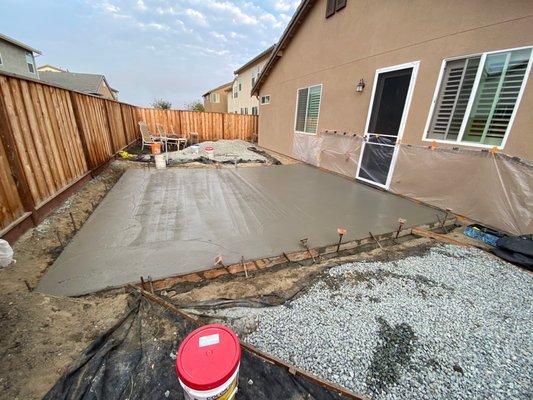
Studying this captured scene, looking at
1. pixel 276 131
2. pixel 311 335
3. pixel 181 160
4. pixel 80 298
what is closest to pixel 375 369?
pixel 311 335

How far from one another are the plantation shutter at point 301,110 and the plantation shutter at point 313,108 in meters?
0.25

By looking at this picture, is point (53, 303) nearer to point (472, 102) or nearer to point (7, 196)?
point (7, 196)

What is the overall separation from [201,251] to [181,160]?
5167mm

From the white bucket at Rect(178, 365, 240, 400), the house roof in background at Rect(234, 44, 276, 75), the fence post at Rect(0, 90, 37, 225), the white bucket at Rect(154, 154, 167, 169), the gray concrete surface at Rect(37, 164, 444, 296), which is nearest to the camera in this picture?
the white bucket at Rect(178, 365, 240, 400)

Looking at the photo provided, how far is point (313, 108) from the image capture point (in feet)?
22.6

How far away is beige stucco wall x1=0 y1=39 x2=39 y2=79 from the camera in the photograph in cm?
1096

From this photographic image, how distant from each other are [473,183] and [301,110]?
5331 mm

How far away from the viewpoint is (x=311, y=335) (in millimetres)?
1541

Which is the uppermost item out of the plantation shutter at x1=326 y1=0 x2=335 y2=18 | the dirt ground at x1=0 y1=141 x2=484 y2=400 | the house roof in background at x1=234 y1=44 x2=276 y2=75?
the house roof in background at x1=234 y1=44 x2=276 y2=75

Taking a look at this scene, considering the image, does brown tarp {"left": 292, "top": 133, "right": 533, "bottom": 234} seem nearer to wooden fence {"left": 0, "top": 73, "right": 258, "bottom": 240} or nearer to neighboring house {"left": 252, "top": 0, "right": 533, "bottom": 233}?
neighboring house {"left": 252, "top": 0, "right": 533, "bottom": 233}

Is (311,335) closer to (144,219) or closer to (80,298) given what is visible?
(80,298)

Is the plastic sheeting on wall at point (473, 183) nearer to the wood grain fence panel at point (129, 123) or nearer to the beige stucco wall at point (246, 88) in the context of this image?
the wood grain fence panel at point (129, 123)

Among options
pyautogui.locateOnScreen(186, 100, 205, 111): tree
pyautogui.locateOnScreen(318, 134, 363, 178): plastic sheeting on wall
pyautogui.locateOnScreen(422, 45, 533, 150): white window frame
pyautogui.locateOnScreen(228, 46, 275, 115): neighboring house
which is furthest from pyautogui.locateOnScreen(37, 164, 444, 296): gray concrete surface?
pyautogui.locateOnScreen(186, 100, 205, 111): tree

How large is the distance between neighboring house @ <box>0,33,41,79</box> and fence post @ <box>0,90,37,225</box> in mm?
13147
